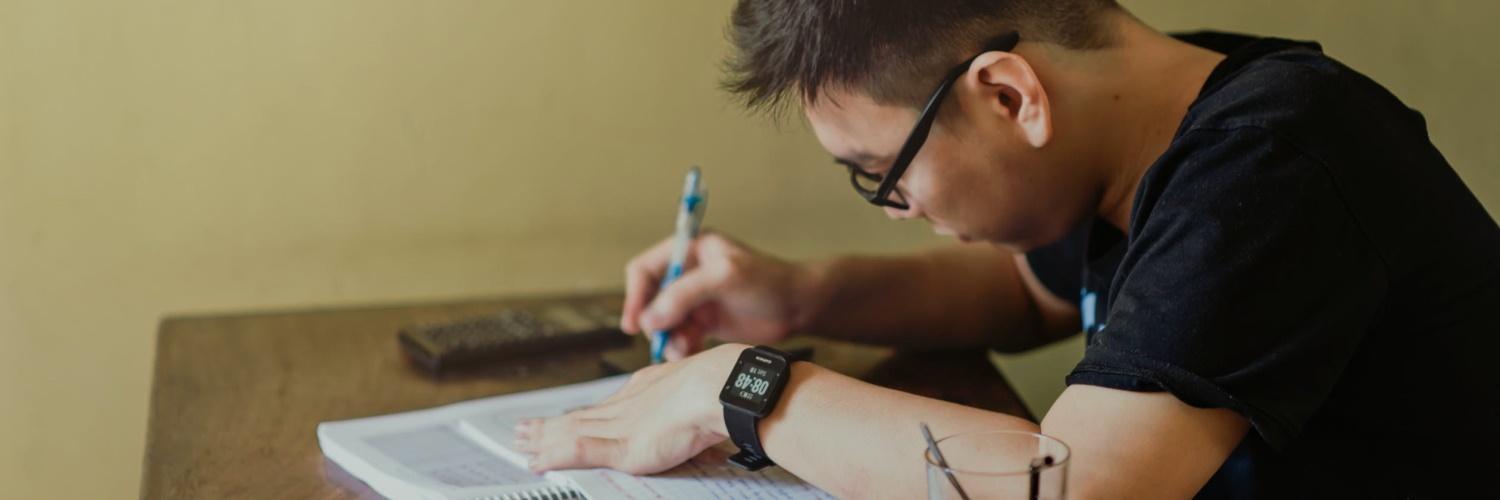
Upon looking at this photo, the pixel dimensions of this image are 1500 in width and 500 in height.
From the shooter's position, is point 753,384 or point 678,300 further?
point 678,300

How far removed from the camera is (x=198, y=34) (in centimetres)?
163

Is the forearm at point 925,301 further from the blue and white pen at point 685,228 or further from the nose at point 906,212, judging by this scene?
the nose at point 906,212

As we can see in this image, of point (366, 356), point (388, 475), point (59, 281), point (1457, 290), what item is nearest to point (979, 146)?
point (1457, 290)

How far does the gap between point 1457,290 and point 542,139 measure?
1059 millimetres

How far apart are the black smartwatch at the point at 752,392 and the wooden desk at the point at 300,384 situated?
289mm

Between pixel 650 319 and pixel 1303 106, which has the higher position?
pixel 1303 106

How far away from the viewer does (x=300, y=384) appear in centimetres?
143

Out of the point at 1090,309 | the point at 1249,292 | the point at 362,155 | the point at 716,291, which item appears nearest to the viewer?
the point at 1249,292

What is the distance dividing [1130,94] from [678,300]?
503 millimetres

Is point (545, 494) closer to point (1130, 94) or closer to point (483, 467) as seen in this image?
point (483, 467)

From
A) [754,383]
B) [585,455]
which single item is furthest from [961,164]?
[585,455]

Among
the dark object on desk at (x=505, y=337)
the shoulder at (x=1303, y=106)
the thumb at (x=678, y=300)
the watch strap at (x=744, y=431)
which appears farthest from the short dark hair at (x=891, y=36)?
the dark object on desk at (x=505, y=337)

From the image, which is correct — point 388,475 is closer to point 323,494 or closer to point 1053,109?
point 323,494

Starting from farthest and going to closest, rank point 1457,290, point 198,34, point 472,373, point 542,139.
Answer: point 542,139 < point 198,34 < point 472,373 < point 1457,290
